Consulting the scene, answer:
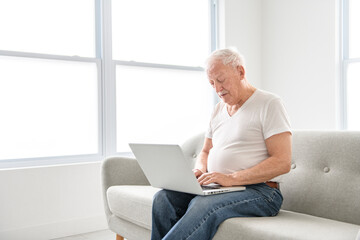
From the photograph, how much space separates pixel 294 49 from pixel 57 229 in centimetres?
273

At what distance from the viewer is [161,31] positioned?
363 centimetres

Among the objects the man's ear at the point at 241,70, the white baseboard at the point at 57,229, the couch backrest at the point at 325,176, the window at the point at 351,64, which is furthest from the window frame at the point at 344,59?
the white baseboard at the point at 57,229

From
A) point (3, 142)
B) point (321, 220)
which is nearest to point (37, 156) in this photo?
point (3, 142)

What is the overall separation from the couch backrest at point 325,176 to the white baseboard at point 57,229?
168 centimetres

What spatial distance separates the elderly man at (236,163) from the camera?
5.26 feet

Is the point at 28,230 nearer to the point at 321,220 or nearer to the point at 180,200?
the point at 180,200

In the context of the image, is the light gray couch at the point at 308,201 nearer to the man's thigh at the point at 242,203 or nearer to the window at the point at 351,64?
the man's thigh at the point at 242,203

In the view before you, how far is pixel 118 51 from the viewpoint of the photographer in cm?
338

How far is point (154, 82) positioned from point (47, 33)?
1031 millimetres

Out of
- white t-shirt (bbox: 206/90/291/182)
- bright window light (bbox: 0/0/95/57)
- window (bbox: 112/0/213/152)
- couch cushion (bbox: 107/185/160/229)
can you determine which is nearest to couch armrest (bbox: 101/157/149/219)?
couch cushion (bbox: 107/185/160/229)

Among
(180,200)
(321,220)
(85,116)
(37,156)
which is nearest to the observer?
(321,220)

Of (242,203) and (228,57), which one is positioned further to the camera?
(228,57)

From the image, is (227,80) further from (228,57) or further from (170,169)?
(170,169)

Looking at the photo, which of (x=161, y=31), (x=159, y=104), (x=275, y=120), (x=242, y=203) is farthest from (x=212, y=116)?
(x=161, y=31)
